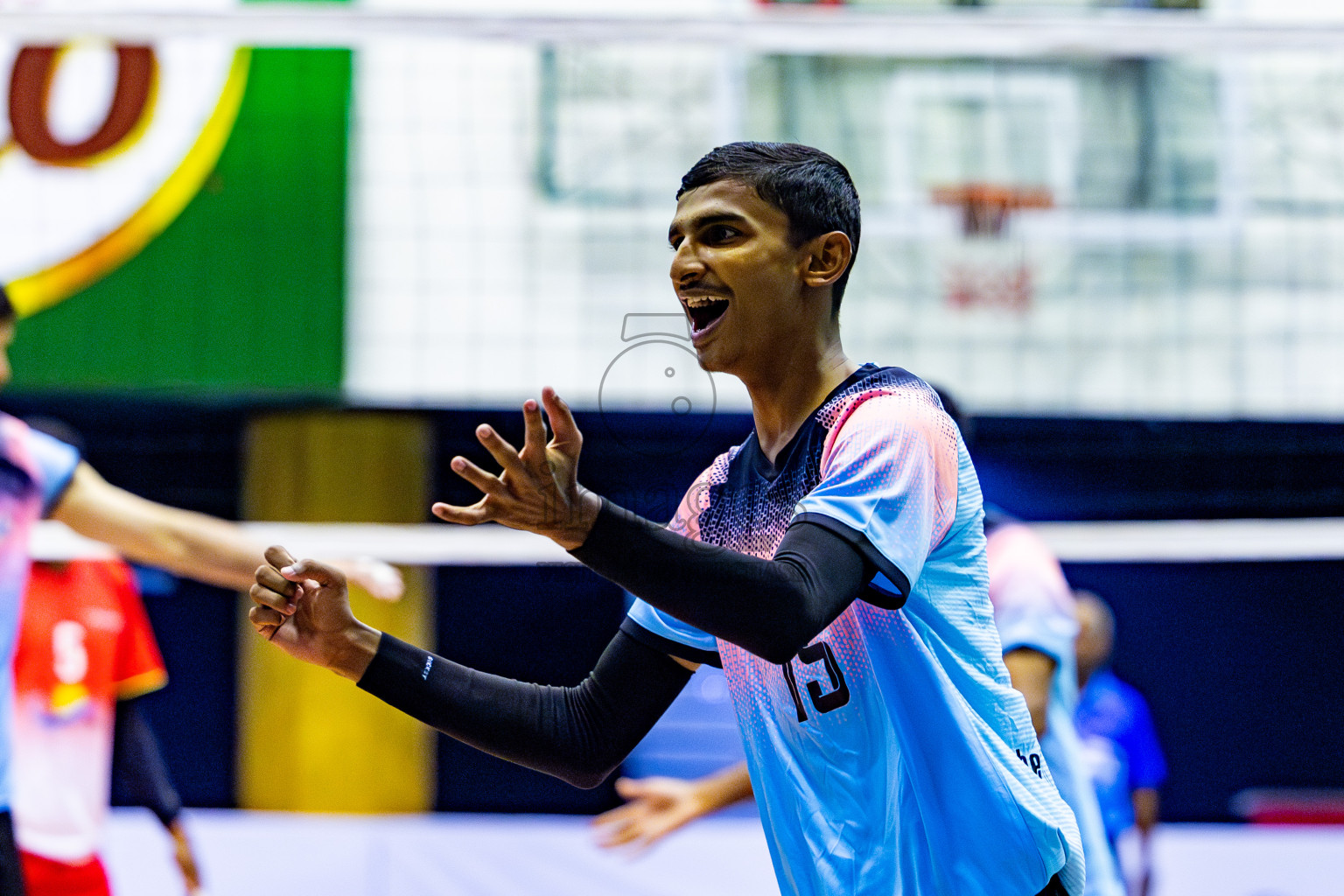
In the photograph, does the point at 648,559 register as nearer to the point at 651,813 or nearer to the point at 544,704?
the point at 544,704

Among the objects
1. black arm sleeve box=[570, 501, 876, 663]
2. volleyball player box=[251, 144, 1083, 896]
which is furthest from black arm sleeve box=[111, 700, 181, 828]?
black arm sleeve box=[570, 501, 876, 663]

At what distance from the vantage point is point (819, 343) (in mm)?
1975

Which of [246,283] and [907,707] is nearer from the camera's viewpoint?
[907,707]

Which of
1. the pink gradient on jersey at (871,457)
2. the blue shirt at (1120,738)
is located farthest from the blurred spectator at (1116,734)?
the pink gradient on jersey at (871,457)

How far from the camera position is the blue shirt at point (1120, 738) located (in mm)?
5617

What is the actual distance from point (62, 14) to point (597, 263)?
9.80 ft

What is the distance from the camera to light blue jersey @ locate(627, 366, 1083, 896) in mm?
1781

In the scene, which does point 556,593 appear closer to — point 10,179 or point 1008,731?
point 10,179

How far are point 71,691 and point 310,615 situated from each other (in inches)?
103

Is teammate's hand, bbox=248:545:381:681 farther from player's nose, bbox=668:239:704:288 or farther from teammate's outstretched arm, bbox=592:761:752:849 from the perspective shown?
teammate's outstretched arm, bbox=592:761:752:849

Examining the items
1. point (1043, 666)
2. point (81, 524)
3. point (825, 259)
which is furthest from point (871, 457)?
point (81, 524)

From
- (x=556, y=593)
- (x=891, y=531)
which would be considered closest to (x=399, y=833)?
(x=556, y=593)

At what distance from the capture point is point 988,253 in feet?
24.5

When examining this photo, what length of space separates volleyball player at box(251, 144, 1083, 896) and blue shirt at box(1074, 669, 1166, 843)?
3.89 metres
